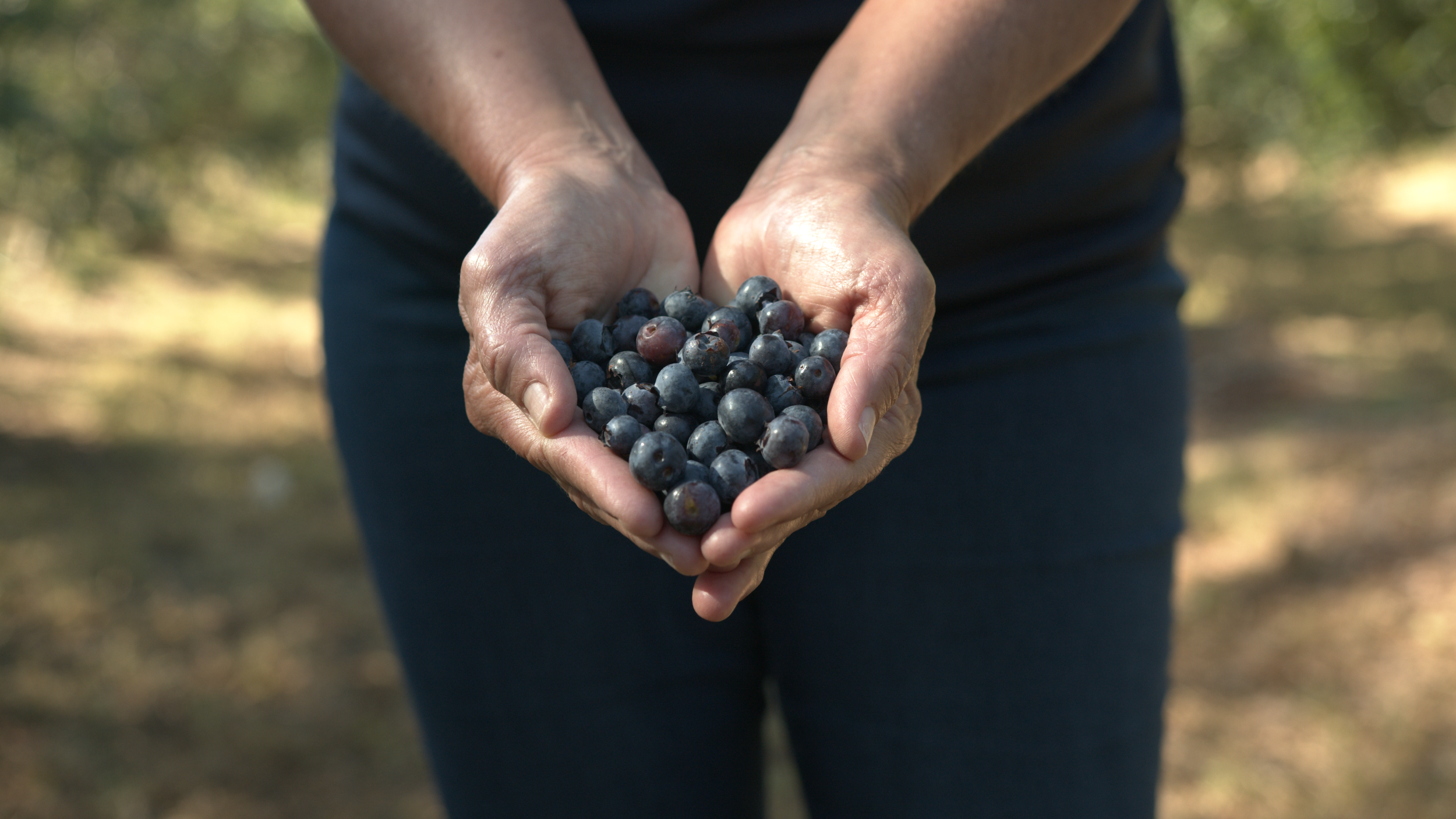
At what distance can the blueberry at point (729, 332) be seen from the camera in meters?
1.20

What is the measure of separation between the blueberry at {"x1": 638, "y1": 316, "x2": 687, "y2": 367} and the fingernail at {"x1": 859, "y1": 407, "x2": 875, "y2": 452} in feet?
0.95

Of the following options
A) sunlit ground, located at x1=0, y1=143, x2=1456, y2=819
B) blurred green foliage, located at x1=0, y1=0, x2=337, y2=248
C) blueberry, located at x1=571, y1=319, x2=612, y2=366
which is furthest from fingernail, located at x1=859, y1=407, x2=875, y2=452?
blurred green foliage, located at x1=0, y1=0, x2=337, y2=248

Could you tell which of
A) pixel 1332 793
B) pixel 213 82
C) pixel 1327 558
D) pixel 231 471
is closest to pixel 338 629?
pixel 231 471

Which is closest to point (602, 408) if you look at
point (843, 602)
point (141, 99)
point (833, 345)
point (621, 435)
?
point (621, 435)

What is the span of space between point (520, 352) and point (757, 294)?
0.29 m

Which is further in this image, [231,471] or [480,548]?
[231,471]

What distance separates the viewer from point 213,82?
344 inches

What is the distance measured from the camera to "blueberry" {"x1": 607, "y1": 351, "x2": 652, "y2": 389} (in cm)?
121

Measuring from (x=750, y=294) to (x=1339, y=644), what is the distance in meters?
2.95

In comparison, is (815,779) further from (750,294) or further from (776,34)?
(776,34)

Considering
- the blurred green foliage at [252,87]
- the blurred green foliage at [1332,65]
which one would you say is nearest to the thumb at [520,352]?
the blurred green foliage at [1332,65]

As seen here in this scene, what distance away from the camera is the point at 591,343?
3.99 feet

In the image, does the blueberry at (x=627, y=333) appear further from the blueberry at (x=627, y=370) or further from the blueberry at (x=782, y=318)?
the blueberry at (x=782, y=318)

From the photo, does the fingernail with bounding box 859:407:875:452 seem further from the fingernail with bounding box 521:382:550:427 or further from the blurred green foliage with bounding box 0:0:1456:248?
the blurred green foliage with bounding box 0:0:1456:248
